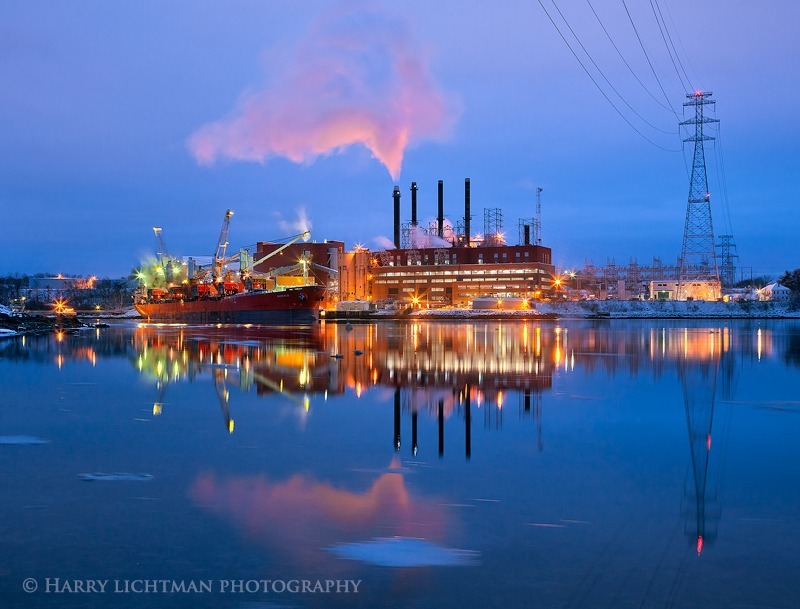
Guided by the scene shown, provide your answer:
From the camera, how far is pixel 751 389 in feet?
50.6

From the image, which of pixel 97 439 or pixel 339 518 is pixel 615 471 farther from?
pixel 97 439

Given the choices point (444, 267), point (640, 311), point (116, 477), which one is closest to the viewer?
point (116, 477)

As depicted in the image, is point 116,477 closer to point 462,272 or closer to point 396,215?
point 462,272

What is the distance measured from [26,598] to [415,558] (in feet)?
8.32

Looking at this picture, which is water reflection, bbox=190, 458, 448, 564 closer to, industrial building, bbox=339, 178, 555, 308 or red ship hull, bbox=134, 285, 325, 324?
red ship hull, bbox=134, 285, 325, 324

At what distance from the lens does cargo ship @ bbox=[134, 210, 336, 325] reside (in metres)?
70.0

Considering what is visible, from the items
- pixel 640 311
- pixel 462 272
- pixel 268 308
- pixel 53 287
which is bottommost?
pixel 640 311

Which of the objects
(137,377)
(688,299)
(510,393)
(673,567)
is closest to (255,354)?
(137,377)

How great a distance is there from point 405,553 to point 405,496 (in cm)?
144

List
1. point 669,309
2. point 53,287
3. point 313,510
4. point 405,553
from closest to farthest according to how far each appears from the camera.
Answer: point 405,553, point 313,510, point 669,309, point 53,287

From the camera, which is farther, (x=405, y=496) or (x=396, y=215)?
(x=396, y=215)

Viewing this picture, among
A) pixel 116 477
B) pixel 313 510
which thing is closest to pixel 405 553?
pixel 313 510

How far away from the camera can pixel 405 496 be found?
253 inches

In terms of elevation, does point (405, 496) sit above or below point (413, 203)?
below
